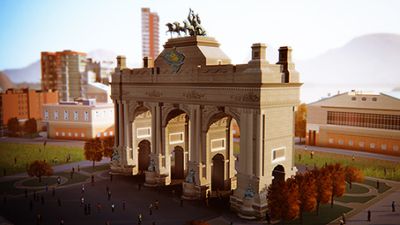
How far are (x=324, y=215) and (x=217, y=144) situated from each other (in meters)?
16.1

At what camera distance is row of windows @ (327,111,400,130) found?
236 feet

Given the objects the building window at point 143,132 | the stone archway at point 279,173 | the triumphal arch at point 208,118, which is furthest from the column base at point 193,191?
the building window at point 143,132

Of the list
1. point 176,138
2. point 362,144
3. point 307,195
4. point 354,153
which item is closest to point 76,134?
point 176,138

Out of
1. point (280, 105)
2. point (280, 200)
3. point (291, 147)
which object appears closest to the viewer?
point (280, 200)

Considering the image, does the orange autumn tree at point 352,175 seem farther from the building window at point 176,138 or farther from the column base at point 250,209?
the building window at point 176,138

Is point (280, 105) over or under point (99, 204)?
over

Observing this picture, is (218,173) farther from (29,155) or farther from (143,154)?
(29,155)

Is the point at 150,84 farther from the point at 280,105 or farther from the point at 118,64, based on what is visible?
the point at 280,105

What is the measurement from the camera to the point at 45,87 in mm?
156000

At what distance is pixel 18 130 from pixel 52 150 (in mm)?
29483

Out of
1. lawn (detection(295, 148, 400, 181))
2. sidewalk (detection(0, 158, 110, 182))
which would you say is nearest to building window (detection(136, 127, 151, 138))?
sidewalk (detection(0, 158, 110, 182))

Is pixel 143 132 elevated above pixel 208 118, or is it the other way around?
pixel 208 118

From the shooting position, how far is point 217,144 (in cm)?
4912

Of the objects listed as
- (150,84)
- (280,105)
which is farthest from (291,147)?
(150,84)
